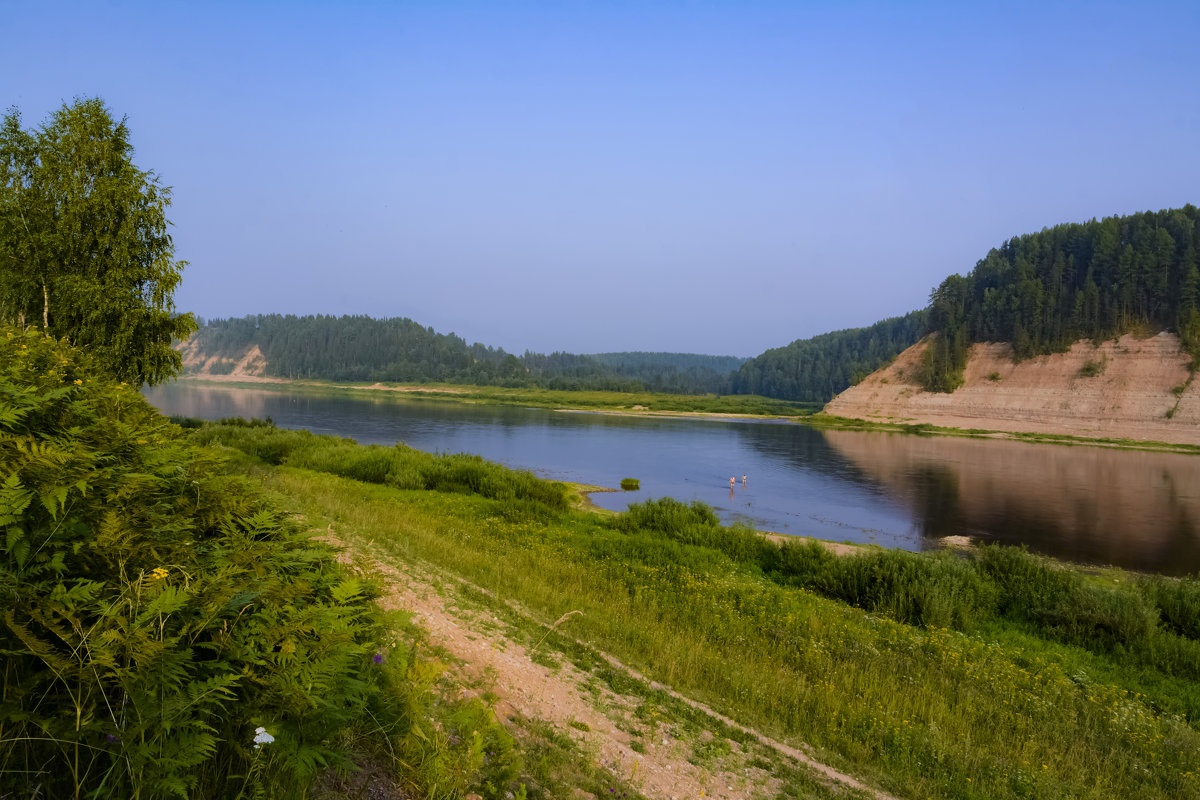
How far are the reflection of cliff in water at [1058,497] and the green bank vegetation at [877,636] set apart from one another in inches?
346

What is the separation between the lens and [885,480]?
46062 mm

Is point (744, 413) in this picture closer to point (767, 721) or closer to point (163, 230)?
point (163, 230)

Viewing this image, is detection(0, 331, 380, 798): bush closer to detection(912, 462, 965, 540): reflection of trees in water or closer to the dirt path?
the dirt path

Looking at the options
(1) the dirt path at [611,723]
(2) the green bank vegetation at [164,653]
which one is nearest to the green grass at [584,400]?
(1) the dirt path at [611,723]

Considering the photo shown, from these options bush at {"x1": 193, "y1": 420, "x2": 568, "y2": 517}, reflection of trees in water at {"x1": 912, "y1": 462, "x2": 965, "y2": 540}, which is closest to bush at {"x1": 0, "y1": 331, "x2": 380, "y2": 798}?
bush at {"x1": 193, "y1": 420, "x2": 568, "y2": 517}

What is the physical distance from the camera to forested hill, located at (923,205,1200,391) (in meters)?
86.9

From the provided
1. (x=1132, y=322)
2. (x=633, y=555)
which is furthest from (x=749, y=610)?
(x=1132, y=322)

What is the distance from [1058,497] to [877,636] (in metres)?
38.2

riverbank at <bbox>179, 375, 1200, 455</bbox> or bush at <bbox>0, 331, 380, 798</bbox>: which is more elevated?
bush at <bbox>0, 331, 380, 798</bbox>

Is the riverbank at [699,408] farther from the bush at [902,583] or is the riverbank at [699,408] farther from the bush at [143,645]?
the bush at [143,645]

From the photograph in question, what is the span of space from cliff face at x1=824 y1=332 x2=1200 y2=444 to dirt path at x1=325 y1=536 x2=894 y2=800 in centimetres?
8961

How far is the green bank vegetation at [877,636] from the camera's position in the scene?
279 inches

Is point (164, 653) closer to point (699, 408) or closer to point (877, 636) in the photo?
point (877, 636)

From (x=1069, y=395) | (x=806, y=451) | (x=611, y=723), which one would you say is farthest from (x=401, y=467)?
(x=1069, y=395)
